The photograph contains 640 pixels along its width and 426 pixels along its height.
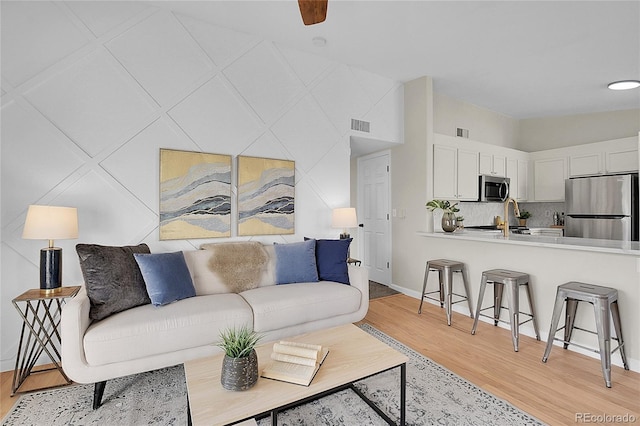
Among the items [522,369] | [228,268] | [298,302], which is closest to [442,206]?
[522,369]

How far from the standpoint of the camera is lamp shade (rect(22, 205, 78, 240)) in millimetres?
2076

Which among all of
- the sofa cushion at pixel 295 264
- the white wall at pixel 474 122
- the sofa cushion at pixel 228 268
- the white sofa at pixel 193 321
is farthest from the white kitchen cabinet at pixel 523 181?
the sofa cushion at pixel 228 268

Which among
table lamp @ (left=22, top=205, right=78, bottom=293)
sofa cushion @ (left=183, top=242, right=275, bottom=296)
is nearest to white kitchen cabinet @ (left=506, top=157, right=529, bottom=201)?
sofa cushion @ (left=183, top=242, right=275, bottom=296)

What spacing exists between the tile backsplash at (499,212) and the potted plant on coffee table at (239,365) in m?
4.51

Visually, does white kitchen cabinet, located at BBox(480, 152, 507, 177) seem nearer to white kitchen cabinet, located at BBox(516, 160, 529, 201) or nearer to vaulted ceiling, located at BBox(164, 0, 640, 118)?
white kitchen cabinet, located at BBox(516, 160, 529, 201)

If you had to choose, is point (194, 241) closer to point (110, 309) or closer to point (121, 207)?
point (121, 207)

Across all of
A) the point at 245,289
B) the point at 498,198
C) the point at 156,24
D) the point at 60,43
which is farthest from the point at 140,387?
the point at 498,198

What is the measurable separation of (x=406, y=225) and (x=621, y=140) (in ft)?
11.4

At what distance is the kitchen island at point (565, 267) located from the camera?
2369mm

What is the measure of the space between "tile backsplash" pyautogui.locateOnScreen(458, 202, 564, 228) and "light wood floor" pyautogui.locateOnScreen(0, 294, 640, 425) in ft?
7.67

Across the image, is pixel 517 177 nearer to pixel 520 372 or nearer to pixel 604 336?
pixel 604 336

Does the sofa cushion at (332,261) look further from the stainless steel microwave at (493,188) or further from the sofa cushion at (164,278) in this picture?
the stainless steel microwave at (493,188)

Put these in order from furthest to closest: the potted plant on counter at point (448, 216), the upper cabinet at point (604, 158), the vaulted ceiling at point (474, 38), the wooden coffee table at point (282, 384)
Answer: the upper cabinet at point (604, 158), the potted plant on counter at point (448, 216), the vaulted ceiling at point (474, 38), the wooden coffee table at point (282, 384)

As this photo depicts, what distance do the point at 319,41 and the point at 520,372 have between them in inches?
143
